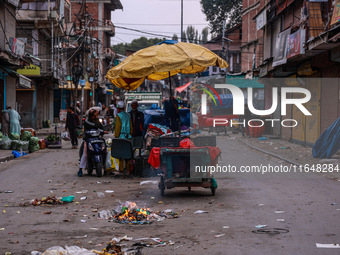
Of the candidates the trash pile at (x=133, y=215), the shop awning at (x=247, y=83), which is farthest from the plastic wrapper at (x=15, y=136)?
the shop awning at (x=247, y=83)

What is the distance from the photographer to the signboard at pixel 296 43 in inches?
816

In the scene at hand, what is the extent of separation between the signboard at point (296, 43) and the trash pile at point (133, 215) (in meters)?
14.5

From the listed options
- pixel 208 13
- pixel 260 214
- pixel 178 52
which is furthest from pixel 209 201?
pixel 208 13

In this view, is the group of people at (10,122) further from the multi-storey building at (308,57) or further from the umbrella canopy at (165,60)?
the umbrella canopy at (165,60)

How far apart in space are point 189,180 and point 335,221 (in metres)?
3.21

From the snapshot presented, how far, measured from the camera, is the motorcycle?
1313 cm

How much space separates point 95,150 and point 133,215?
5700mm

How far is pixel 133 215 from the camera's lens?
7668mm

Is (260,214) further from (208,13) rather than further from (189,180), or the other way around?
(208,13)

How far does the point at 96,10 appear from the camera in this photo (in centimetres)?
6694

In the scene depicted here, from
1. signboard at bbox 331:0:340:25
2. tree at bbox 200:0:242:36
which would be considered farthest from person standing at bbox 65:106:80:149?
tree at bbox 200:0:242:36

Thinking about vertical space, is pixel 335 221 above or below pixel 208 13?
below

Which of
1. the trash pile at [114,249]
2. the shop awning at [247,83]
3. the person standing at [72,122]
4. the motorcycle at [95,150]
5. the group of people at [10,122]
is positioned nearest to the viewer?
the trash pile at [114,249]

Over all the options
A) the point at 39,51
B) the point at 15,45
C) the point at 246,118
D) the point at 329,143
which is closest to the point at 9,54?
the point at 15,45
